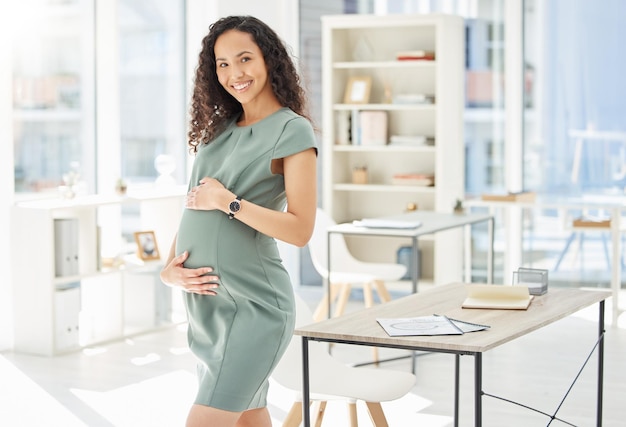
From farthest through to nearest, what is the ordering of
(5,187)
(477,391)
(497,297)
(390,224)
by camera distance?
(5,187) → (390,224) → (497,297) → (477,391)

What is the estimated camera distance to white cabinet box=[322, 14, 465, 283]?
738 cm

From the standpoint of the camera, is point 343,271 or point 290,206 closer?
point 290,206

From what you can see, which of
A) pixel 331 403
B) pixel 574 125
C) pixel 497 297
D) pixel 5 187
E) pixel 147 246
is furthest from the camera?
pixel 574 125

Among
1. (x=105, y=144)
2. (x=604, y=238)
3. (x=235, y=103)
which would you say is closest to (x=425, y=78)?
(x=604, y=238)

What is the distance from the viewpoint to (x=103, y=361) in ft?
18.9

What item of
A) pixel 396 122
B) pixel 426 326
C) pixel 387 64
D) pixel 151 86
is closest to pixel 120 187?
pixel 151 86

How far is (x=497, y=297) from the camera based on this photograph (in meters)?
3.28

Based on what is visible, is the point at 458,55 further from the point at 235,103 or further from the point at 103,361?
the point at 235,103

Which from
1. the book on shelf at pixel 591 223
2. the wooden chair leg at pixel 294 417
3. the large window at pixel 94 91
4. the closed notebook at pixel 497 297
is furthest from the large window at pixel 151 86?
the closed notebook at pixel 497 297

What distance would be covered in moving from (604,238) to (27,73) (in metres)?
4.11

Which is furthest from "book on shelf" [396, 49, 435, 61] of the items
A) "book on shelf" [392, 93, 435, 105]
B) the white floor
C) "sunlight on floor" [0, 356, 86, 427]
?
"sunlight on floor" [0, 356, 86, 427]

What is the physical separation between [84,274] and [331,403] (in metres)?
1.95

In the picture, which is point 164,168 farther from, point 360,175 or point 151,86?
point 360,175

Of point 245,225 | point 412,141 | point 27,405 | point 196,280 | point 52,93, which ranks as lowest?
point 27,405
